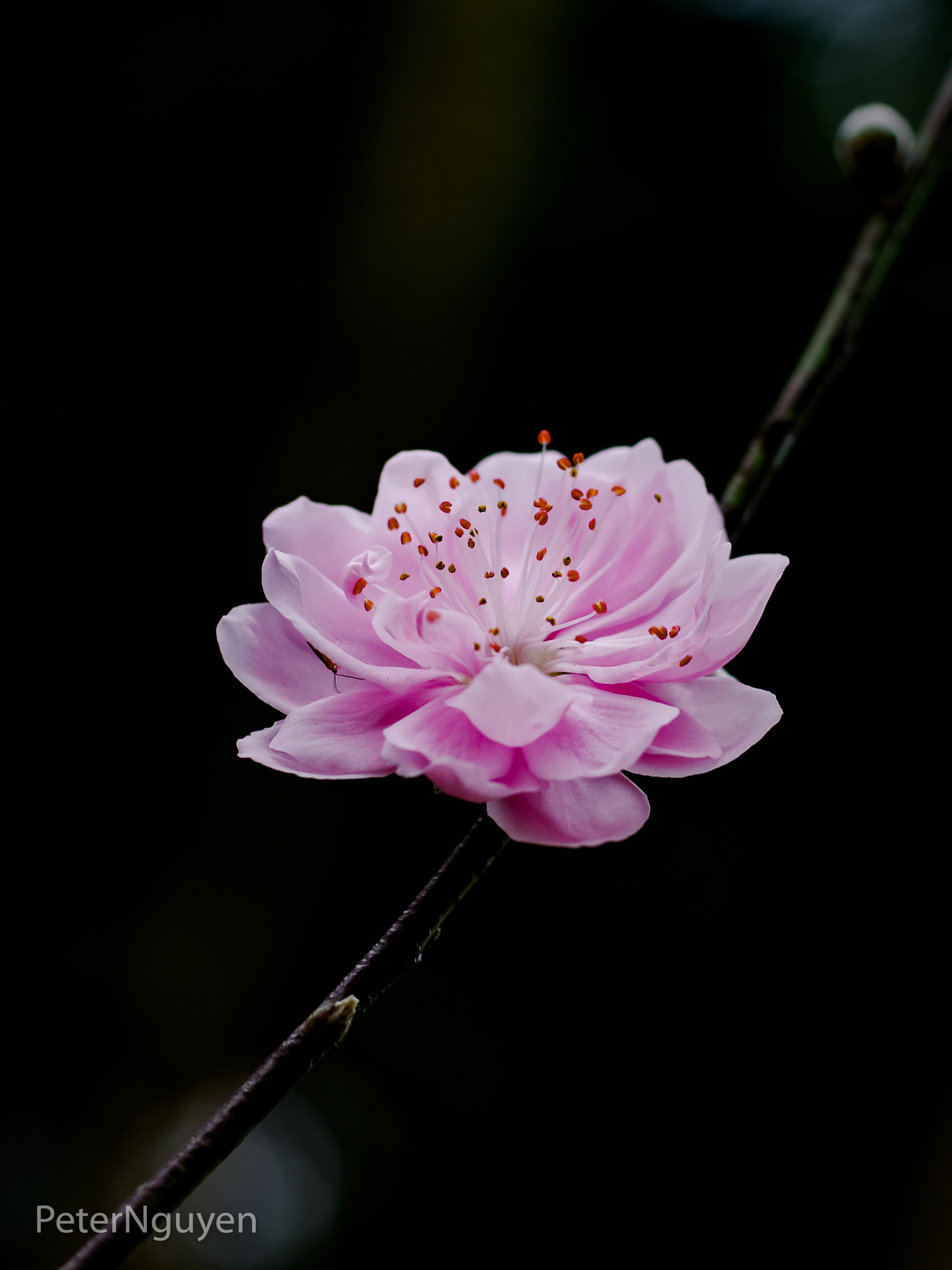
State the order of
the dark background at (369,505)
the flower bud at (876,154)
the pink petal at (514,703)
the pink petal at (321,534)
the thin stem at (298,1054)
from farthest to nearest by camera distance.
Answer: the dark background at (369,505)
the flower bud at (876,154)
the pink petal at (321,534)
the pink petal at (514,703)
the thin stem at (298,1054)

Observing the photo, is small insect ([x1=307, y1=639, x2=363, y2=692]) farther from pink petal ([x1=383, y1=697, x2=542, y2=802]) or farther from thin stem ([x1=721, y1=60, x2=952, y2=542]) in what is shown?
thin stem ([x1=721, y1=60, x2=952, y2=542])

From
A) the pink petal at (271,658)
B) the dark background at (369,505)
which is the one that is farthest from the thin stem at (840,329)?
the dark background at (369,505)

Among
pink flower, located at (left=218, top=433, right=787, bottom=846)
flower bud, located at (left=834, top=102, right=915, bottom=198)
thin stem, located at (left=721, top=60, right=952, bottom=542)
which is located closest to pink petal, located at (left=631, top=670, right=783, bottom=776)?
pink flower, located at (left=218, top=433, right=787, bottom=846)

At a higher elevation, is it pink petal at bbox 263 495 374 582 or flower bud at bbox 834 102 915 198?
flower bud at bbox 834 102 915 198

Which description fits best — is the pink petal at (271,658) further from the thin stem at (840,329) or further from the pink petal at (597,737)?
the thin stem at (840,329)

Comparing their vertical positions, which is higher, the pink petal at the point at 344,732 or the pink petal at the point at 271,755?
the pink petal at the point at 344,732

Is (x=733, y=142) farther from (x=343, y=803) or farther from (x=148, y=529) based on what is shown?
(x=343, y=803)
